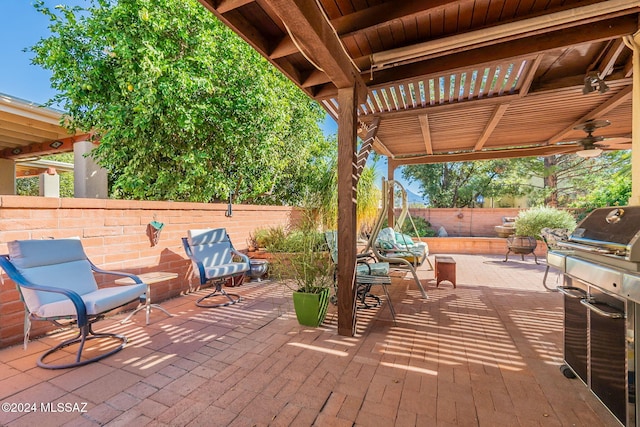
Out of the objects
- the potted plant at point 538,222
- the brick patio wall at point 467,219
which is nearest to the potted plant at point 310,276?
the potted plant at point 538,222

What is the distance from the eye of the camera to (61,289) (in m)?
2.19

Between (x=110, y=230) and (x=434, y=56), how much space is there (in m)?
3.94

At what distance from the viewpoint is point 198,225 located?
4.62 meters

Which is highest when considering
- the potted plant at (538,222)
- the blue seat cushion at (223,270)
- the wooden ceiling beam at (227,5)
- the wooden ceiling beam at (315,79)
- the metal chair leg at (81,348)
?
the wooden ceiling beam at (315,79)

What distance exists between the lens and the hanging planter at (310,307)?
2.99 meters

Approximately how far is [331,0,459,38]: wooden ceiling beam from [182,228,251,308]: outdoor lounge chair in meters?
2.95

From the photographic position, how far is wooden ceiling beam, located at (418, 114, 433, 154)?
171 inches

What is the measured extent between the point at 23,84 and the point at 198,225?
16263mm

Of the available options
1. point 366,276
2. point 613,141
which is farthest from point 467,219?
point 366,276

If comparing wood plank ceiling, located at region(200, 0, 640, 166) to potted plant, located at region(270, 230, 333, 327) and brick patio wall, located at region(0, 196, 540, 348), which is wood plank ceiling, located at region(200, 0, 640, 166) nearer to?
potted plant, located at region(270, 230, 333, 327)

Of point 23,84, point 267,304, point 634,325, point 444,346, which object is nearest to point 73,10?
point 267,304

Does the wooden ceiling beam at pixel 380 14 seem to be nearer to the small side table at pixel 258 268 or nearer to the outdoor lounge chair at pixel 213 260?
the outdoor lounge chair at pixel 213 260

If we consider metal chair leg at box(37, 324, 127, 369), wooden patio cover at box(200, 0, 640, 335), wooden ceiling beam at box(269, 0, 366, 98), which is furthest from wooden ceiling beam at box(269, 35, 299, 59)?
metal chair leg at box(37, 324, 127, 369)

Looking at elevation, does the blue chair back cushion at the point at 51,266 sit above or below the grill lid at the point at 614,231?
below
